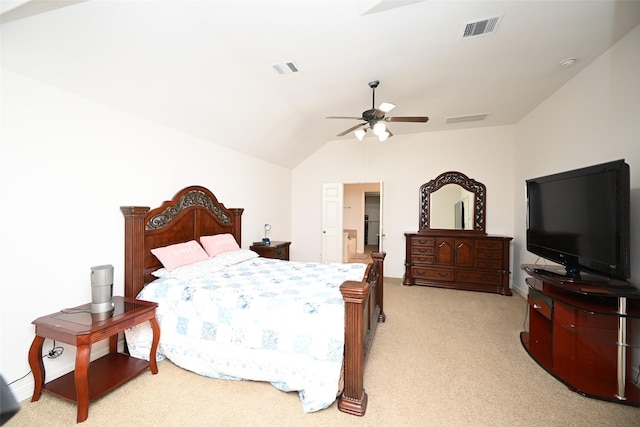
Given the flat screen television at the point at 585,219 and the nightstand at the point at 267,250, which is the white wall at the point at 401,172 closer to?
the nightstand at the point at 267,250

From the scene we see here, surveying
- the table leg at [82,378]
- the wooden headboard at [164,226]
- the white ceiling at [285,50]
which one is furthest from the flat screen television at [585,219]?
the wooden headboard at [164,226]

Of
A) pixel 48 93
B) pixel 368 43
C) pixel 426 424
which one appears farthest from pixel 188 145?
pixel 426 424

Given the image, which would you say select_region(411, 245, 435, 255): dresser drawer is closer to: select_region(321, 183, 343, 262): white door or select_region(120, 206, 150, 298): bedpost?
select_region(321, 183, 343, 262): white door

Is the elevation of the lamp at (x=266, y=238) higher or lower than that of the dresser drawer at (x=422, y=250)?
higher

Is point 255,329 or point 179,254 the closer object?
point 255,329

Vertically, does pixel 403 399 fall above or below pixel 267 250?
below

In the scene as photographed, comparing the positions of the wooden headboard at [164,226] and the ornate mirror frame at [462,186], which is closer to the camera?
the wooden headboard at [164,226]

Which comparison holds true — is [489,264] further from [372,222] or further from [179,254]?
[372,222]

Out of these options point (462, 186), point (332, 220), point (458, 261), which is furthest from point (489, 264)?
point (332, 220)

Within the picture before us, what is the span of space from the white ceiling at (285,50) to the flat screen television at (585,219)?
4.21 feet

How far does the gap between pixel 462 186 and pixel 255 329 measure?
464 centimetres

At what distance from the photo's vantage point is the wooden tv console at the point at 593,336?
1944 mm

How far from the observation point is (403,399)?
1992 millimetres

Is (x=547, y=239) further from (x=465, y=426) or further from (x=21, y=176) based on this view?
(x=21, y=176)
